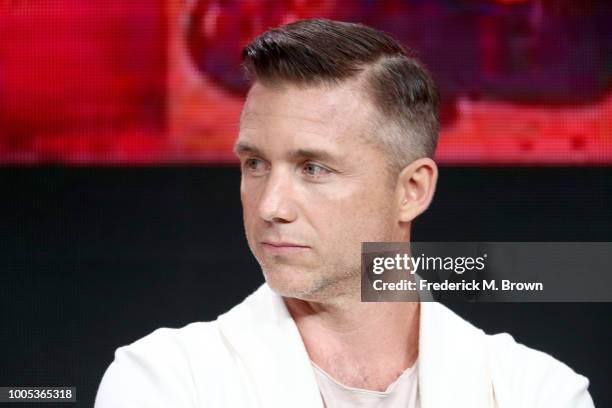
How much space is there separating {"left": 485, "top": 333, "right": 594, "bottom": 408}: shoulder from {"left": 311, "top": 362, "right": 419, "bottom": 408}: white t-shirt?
175 millimetres

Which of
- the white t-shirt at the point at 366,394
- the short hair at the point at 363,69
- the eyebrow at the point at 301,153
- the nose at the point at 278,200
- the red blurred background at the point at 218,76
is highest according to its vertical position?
the red blurred background at the point at 218,76

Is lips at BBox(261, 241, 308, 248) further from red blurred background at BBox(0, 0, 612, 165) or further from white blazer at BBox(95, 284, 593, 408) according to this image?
red blurred background at BBox(0, 0, 612, 165)

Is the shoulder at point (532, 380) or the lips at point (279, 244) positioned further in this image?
the shoulder at point (532, 380)

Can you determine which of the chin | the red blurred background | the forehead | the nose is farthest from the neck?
the red blurred background

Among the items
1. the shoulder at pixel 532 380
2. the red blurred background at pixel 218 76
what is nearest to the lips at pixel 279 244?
the shoulder at pixel 532 380

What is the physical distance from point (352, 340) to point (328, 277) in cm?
17

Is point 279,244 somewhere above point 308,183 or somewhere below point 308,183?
below

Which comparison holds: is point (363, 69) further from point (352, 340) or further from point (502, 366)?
point (502, 366)

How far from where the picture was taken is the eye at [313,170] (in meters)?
1.99

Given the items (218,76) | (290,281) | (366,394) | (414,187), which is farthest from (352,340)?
(218,76)

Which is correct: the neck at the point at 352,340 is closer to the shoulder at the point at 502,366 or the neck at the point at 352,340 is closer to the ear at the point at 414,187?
the shoulder at the point at 502,366

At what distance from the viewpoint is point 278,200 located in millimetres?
1935

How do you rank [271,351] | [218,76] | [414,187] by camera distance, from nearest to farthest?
[271,351], [414,187], [218,76]

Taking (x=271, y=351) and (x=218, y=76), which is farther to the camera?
(x=218, y=76)
